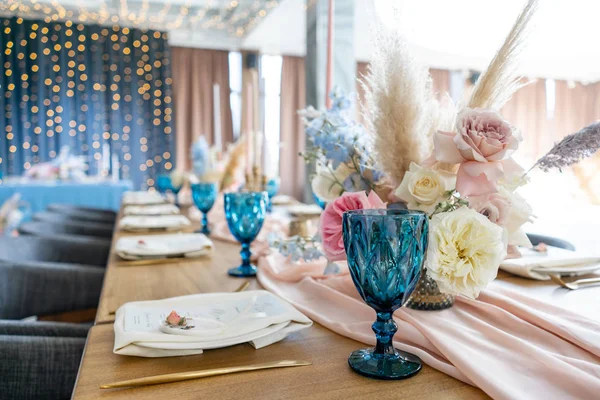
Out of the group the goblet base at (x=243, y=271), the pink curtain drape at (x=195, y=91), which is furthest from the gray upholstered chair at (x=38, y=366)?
the pink curtain drape at (x=195, y=91)

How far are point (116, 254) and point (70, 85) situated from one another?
6099mm

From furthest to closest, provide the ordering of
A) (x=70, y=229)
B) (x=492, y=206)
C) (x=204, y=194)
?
(x=70, y=229) < (x=204, y=194) < (x=492, y=206)

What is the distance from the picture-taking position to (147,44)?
276 inches

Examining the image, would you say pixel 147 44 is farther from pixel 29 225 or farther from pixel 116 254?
pixel 116 254

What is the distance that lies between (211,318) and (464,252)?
360 mm

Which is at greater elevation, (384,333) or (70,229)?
(384,333)

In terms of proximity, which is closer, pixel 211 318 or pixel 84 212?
pixel 211 318

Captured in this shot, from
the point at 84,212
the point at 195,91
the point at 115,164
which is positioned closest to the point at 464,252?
the point at 84,212

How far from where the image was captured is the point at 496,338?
2.22 ft

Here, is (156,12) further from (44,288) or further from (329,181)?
(329,181)

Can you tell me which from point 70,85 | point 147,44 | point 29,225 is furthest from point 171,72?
point 29,225

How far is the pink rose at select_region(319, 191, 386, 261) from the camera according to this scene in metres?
0.76

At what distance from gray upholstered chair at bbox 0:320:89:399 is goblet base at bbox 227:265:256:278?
318 mm

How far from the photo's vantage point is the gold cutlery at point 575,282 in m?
0.96
